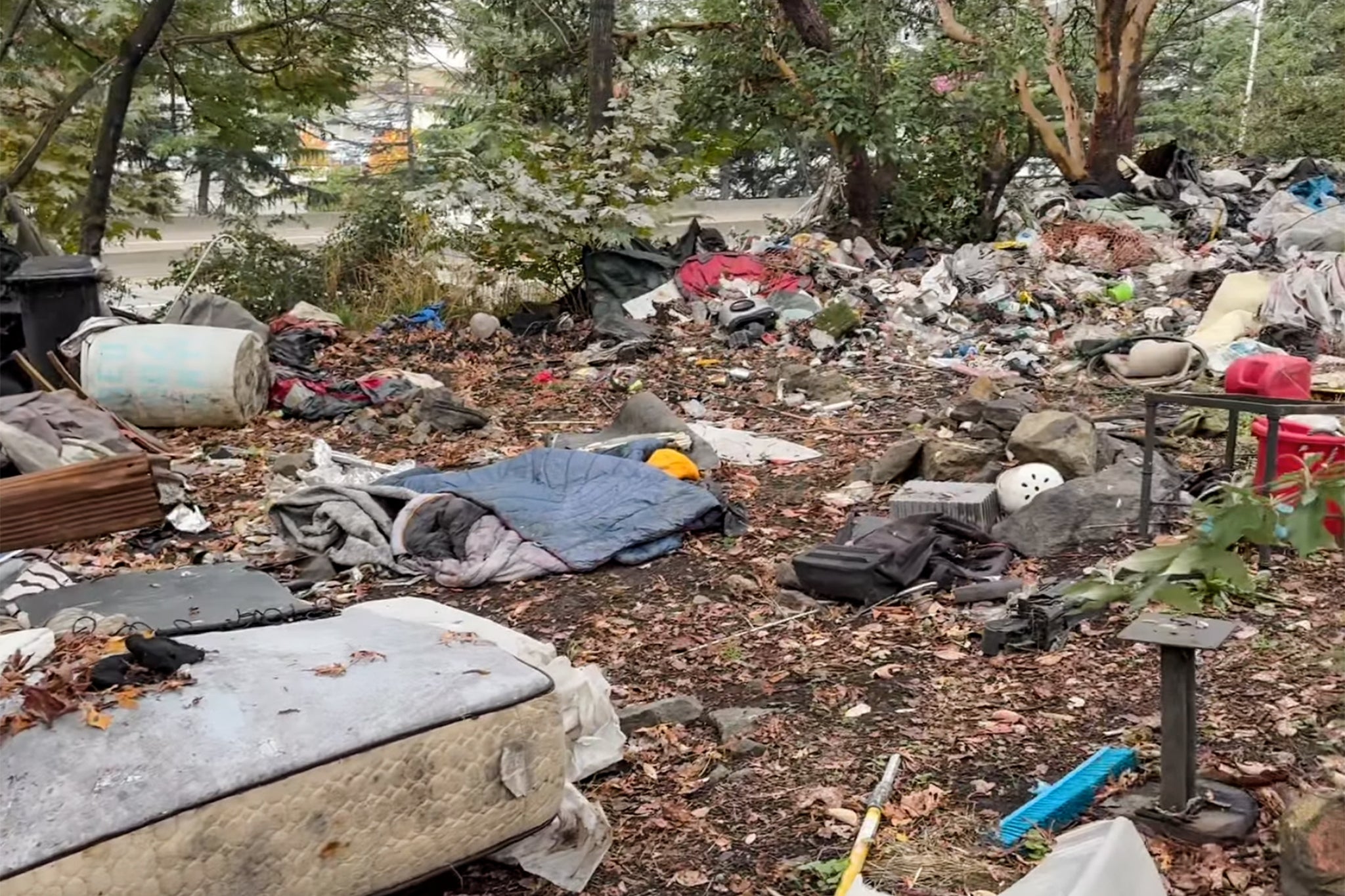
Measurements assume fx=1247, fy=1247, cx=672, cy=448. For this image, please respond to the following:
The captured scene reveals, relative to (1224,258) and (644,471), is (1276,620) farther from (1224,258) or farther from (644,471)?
(1224,258)

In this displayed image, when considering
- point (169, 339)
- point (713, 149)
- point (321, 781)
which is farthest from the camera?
point (713, 149)

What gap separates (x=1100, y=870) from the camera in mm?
2266

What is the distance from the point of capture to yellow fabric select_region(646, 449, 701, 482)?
645 centimetres

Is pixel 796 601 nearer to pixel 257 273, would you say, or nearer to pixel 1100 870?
pixel 1100 870

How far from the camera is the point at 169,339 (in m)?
8.03

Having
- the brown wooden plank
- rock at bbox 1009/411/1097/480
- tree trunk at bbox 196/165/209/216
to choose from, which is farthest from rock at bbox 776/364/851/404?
tree trunk at bbox 196/165/209/216

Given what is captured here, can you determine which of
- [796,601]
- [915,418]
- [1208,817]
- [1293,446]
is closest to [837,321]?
[915,418]

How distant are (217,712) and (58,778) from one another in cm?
30

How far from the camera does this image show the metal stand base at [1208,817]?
8.92ft

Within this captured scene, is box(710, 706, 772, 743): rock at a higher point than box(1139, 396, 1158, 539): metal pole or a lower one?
lower

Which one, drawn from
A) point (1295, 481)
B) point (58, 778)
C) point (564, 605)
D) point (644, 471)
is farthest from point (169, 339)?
point (1295, 481)

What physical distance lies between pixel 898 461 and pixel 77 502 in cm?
394

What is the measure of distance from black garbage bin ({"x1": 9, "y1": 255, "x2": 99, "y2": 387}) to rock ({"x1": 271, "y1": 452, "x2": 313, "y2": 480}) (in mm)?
2318

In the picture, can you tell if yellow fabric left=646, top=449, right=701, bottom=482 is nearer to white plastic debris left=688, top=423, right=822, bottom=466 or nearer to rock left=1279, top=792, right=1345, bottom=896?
white plastic debris left=688, top=423, right=822, bottom=466
